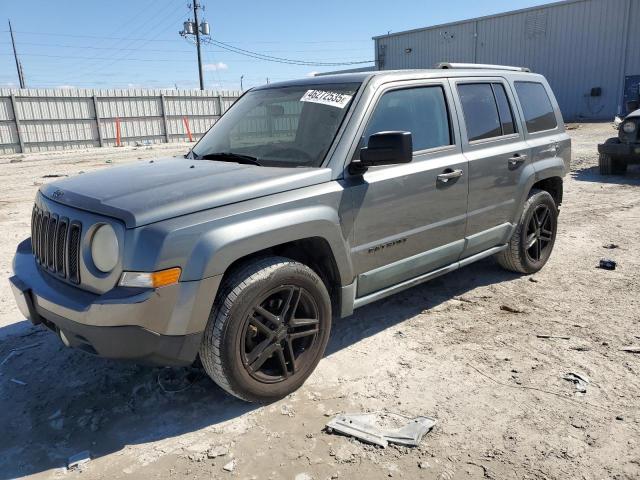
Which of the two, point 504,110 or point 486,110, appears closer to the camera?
point 486,110

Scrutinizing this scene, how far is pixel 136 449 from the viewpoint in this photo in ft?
9.09

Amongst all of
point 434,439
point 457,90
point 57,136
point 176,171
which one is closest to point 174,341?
point 176,171

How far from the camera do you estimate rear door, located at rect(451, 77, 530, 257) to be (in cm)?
423

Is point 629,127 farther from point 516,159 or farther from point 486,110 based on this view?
point 486,110

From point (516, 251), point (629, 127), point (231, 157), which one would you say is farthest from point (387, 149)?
point (629, 127)

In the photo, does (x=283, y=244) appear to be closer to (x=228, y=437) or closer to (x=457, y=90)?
(x=228, y=437)

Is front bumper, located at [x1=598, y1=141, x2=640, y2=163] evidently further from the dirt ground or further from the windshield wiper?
the windshield wiper

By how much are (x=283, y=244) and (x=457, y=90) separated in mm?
2059

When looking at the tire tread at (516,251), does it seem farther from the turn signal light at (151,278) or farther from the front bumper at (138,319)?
the turn signal light at (151,278)

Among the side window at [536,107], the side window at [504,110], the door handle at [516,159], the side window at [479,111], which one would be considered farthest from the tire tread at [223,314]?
the side window at [536,107]

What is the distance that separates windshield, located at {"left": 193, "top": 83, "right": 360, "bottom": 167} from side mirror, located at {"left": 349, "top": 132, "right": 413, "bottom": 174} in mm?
301

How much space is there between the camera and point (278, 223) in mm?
2926

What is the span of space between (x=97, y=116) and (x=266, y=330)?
76.0ft

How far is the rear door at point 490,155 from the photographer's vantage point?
423 cm
